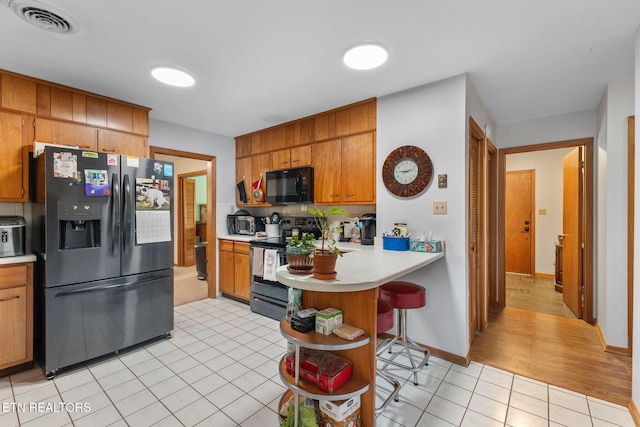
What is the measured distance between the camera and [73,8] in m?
1.61

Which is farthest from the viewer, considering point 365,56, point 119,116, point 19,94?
point 119,116

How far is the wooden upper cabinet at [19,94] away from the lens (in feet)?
7.61

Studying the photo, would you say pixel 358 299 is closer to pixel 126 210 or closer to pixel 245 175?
pixel 126 210

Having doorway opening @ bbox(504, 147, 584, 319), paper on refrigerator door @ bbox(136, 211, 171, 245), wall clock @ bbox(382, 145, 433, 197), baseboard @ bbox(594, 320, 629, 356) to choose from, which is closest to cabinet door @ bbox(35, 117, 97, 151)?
paper on refrigerator door @ bbox(136, 211, 171, 245)


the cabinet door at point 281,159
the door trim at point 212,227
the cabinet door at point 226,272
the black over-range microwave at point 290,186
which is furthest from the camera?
the door trim at point 212,227

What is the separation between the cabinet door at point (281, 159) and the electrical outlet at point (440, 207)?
1954 mm

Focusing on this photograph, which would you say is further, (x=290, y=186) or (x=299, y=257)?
(x=290, y=186)

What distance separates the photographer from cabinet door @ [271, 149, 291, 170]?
376 cm

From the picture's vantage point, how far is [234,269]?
396 cm

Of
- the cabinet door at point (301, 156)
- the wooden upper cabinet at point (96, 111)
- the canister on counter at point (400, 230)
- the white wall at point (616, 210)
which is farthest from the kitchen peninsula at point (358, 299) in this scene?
the wooden upper cabinet at point (96, 111)

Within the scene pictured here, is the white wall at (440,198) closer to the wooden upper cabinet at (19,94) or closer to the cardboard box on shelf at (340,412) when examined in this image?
the cardboard box on shelf at (340,412)

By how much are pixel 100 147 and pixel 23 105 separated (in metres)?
0.58

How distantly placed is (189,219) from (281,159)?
352cm

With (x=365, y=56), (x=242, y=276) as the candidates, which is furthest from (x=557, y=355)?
(x=242, y=276)
